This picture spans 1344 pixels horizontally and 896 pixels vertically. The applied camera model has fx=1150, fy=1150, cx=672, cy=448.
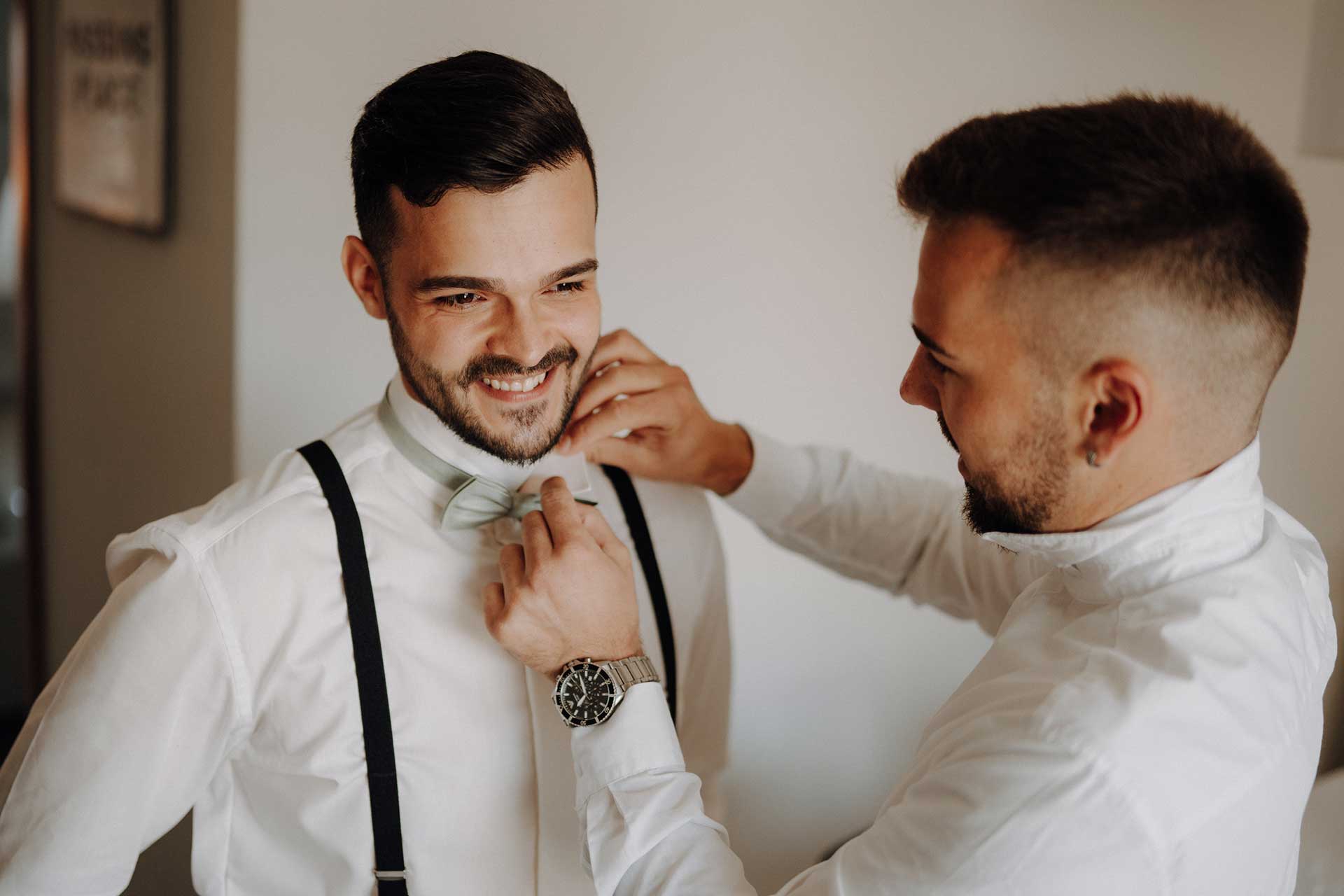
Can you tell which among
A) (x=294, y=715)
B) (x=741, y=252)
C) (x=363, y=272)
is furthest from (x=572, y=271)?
(x=741, y=252)

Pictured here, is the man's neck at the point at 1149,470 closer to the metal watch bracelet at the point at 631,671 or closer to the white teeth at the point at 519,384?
the metal watch bracelet at the point at 631,671

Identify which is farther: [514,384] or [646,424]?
[646,424]

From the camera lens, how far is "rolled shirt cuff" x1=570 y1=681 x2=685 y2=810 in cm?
121

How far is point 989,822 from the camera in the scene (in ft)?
3.35

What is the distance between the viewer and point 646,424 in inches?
60.7

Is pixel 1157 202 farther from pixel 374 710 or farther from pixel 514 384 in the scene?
pixel 374 710

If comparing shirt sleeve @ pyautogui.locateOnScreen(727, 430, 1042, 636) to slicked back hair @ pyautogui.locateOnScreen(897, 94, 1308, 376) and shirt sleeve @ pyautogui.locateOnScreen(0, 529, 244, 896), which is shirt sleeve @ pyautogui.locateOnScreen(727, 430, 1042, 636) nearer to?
slicked back hair @ pyautogui.locateOnScreen(897, 94, 1308, 376)

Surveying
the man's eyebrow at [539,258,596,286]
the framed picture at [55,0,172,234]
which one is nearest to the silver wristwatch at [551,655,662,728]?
the man's eyebrow at [539,258,596,286]

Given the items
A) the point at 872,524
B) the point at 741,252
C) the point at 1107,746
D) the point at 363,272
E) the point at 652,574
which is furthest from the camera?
the point at 741,252

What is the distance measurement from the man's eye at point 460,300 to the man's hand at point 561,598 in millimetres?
243

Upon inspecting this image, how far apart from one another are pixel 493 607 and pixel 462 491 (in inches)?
5.6

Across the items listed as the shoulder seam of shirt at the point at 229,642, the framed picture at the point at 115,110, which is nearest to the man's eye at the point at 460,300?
the shoulder seam of shirt at the point at 229,642

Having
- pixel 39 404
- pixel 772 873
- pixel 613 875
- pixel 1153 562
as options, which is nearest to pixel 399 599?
pixel 613 875

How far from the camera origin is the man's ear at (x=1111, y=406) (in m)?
1.06
